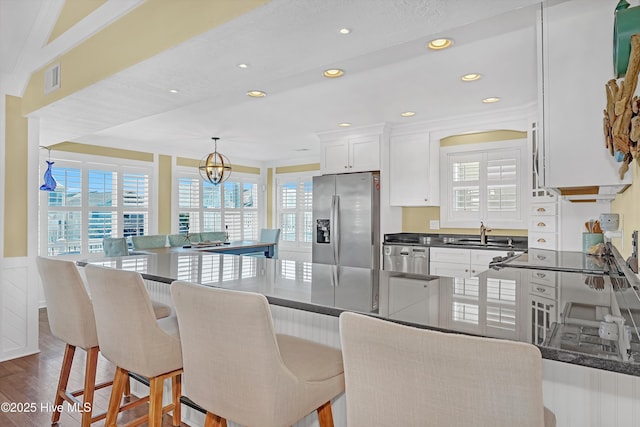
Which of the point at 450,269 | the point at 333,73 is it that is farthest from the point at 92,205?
the point at 450,269

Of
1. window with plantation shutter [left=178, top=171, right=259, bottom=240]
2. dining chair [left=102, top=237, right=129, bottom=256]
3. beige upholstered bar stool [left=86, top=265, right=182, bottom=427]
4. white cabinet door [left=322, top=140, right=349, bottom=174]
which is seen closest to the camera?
beige upholstered bar stool [left=86, top=265, right=182, bottom=427]

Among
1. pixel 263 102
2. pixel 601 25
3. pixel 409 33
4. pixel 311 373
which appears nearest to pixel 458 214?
pixel 263 102

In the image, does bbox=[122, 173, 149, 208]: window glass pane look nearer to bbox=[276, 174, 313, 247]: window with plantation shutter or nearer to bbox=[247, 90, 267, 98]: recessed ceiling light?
bbox=[276, 174, 313, 247]: window with plantation shutter

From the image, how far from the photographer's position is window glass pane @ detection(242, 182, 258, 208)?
8.31 metres

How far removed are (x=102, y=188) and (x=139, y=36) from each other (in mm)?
4412

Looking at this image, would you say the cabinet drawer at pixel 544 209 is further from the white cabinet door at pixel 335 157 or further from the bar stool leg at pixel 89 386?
the bar stool leg at pixel 89 386

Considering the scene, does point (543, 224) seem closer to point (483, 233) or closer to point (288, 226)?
point (483, 233)

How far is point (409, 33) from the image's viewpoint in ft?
6.06

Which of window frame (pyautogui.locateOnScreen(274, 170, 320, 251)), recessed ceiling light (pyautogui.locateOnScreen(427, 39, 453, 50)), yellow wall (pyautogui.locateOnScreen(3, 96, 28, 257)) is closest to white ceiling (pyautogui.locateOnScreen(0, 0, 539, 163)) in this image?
recessed ceiling light (pyautogui.locateOnScreen(427, 39, 453, 50))

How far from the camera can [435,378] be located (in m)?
0.76

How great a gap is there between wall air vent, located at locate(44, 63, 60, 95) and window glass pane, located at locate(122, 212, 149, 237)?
337 cm

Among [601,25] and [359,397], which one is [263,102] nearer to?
[601,25]

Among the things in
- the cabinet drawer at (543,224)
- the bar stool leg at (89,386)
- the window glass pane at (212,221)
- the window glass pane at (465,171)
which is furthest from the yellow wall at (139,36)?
the window glass pane at (212,221)

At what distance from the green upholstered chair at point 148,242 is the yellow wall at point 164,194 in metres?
0.98
